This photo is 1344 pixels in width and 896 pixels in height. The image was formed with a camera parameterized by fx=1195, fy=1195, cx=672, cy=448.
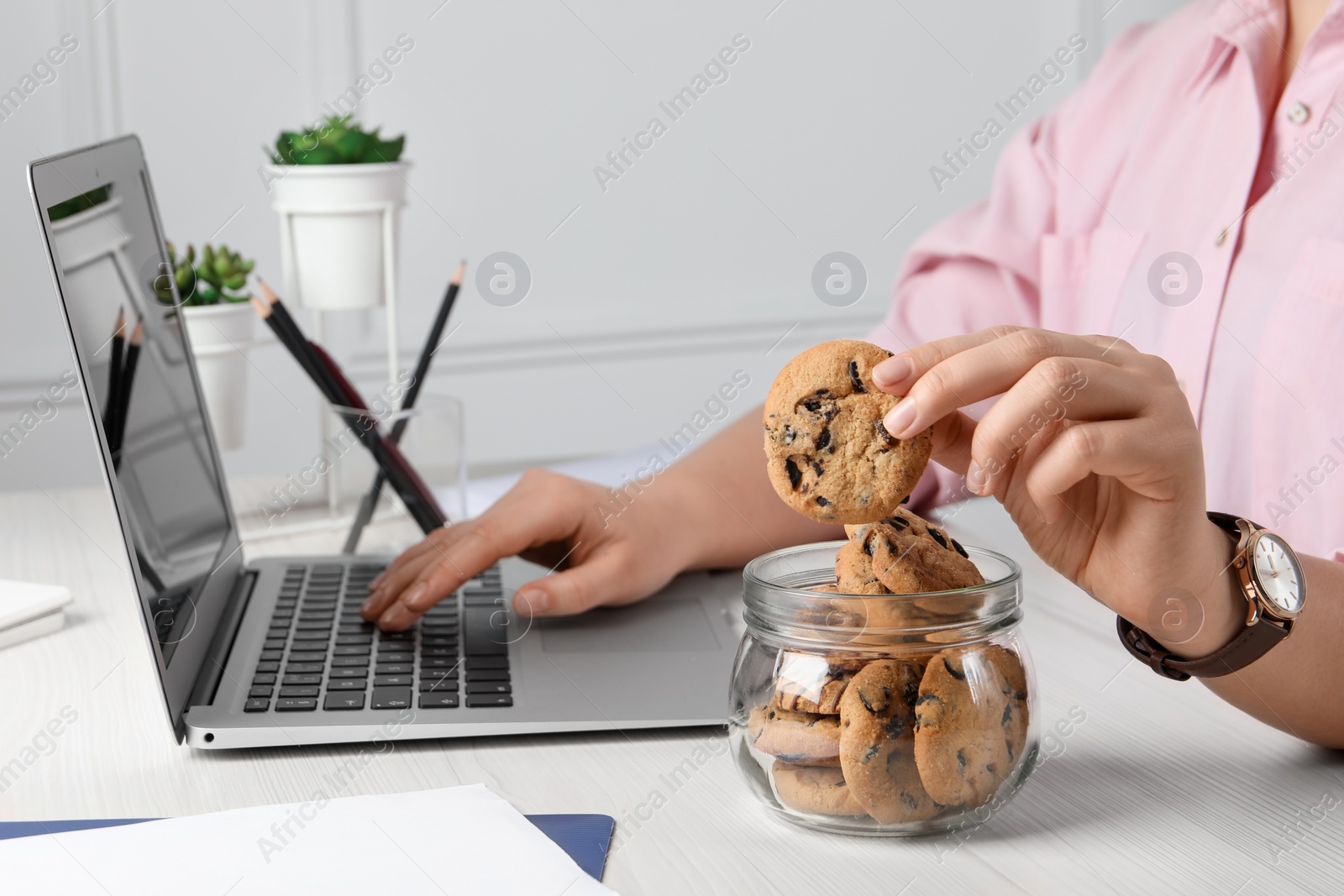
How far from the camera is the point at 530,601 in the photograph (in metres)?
0.81

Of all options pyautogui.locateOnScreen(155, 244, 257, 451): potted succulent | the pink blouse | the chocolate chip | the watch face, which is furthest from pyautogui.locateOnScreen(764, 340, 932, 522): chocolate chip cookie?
pyautogui.locateOnScreen(155, 244, 257, 451): potted succulent

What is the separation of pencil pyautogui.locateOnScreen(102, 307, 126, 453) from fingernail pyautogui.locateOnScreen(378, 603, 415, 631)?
0.21 metres

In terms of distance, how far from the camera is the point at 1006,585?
0.54 meters

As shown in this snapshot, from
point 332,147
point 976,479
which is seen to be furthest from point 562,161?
point 976,479

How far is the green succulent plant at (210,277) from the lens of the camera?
45.6 inches

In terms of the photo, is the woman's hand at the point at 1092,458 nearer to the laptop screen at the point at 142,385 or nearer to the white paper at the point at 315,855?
the white paper at the point at 315,855

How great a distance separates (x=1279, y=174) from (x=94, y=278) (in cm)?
87

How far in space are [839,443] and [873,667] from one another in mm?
100

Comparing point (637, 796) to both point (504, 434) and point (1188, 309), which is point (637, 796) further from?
point (504, 434)

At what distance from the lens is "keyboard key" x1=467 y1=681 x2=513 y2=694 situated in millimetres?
704

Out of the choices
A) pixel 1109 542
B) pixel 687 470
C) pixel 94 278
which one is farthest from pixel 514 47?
pixel 1109 542

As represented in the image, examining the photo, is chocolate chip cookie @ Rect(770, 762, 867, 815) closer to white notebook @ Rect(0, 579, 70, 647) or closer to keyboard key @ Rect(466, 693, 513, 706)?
keyboard key @ Rect(466, 693, 513, 706)

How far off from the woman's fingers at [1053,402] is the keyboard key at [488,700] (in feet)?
0.99

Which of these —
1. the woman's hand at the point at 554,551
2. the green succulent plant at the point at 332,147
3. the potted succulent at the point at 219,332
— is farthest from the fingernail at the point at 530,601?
the green succulent plant at the point at 332,147
